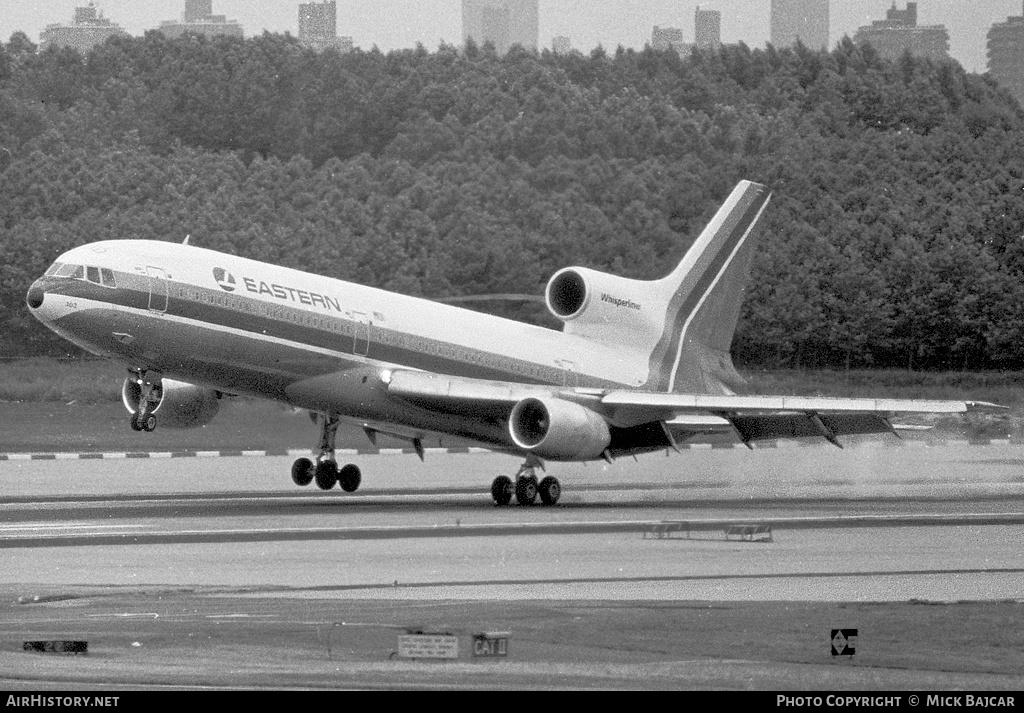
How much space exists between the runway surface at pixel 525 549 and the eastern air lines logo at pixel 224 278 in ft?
13.3

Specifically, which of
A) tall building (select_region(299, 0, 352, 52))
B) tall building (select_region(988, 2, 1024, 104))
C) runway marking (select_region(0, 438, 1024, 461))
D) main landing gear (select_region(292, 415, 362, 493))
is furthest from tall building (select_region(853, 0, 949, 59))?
main landing gear (select_region(292, 415, 362, 493))

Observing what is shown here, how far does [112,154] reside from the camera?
84938 mm

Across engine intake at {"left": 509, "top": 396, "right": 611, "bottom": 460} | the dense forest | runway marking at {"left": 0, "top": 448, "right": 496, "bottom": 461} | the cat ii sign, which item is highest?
the dense forest

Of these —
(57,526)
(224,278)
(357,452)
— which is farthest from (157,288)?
(357,452)

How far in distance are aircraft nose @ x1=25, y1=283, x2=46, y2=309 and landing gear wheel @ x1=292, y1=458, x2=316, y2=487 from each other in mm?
6500

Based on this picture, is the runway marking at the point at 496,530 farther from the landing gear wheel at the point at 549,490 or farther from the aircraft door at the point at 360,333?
the aircraft door at the point at 360,333

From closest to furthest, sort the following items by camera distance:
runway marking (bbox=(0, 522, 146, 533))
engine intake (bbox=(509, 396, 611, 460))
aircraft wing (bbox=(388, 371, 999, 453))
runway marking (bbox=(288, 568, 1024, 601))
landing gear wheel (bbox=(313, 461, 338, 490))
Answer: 1. runway marking (bbox=(288, 568, 1024, 601))
2. runway marking (bbox=(0, 522, 146, 533))
3. engine intake (bbox=(509, 396, 611, 460))
4. aircraft wing (bbox=(388, 371, 999, 453))
5. landing gear wheel (bbox=(313, 461, 338, 490))

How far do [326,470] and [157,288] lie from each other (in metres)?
5.68

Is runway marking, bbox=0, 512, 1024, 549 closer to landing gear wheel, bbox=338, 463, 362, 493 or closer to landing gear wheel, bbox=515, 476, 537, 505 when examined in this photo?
landing gear wheel, bbox=515, 476, 537, 505

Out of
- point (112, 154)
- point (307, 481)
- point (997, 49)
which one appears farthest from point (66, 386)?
point (997, 49)

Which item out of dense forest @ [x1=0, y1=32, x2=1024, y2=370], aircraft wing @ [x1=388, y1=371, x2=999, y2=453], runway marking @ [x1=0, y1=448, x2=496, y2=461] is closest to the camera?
aircraft wing @ [x1=388, y1=371, x2=999, y2=453]

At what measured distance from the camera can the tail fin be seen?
43.1 m

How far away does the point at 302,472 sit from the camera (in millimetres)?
38438

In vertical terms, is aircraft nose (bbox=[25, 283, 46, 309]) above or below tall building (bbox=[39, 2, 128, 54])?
below
